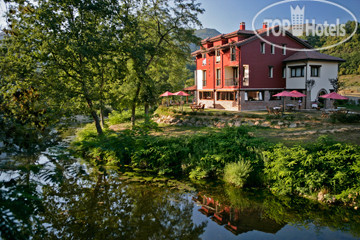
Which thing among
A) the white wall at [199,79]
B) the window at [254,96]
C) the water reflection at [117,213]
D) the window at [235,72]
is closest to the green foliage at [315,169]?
the water reflection at [117,213]

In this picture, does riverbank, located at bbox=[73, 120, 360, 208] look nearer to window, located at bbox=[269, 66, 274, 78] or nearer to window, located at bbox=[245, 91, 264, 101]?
window, located at bbox=[245, 91, 264, 101]

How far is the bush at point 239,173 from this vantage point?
1107 cm

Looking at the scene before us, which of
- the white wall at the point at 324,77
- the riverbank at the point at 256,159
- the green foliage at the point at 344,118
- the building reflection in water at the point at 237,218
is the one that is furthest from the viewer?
the white wall at the point at 324,77

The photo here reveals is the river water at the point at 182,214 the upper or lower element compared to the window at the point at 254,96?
lower

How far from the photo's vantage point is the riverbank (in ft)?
29.6

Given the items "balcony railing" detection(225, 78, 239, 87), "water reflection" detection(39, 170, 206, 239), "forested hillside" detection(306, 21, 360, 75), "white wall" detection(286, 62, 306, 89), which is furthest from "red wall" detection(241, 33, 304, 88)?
"forested hillside" detection(306, 21, 360, 75)

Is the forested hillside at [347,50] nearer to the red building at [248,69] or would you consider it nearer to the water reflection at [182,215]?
the red building at [248,69]

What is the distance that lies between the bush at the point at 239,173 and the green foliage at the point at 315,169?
0.83 m

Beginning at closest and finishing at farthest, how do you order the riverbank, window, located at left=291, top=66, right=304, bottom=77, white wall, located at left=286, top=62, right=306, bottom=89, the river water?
the river water → the riverbank → white wall, located at left=286, top=62, right=306, bottom=89 → window, located at left=291, top=66, right=304, bottom=77

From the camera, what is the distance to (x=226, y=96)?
30578mm

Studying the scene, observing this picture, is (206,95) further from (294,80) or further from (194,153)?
(194,153)

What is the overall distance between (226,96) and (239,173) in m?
20.4

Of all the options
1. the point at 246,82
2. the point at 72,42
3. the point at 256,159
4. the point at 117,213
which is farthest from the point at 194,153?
the point at 246,82

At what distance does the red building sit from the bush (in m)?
17.8
